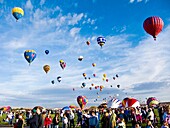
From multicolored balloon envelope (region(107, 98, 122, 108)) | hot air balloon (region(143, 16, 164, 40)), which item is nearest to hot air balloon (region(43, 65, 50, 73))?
multicolored balloon envelope (region(107, 98, 122, 108))

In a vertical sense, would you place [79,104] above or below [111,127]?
above

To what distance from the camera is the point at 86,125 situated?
1841 cm

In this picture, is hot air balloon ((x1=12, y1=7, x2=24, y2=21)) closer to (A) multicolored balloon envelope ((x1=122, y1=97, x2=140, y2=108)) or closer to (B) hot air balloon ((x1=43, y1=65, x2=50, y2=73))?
(B) hot air balloon ((x1=43, y1=65, x2=50, y2=73))

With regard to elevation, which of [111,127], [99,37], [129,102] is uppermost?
[99,37]

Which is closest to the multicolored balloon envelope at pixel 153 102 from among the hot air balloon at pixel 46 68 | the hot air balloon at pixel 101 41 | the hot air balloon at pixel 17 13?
the hot air balloon at pixel 101 41

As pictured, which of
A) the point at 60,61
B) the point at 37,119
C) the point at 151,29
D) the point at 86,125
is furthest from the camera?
the point at 60,61

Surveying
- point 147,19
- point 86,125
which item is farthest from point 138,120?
point 147,19

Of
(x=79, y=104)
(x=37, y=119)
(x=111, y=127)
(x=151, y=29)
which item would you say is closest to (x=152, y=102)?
(x=79, y=104)

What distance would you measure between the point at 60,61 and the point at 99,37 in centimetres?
1178

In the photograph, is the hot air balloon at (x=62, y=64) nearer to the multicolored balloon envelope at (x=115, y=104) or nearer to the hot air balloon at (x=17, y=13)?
the multicolored balloon envelope at (x=115, y=104)

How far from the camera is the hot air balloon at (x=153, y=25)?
30203 mm

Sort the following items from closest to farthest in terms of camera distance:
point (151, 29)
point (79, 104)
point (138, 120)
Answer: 1. point (138, 120)
2. point (151, 29)
3. point (79, 104)

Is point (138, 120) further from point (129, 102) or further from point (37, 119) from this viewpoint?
point (129, 102)

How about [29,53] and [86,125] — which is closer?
[86,125]
